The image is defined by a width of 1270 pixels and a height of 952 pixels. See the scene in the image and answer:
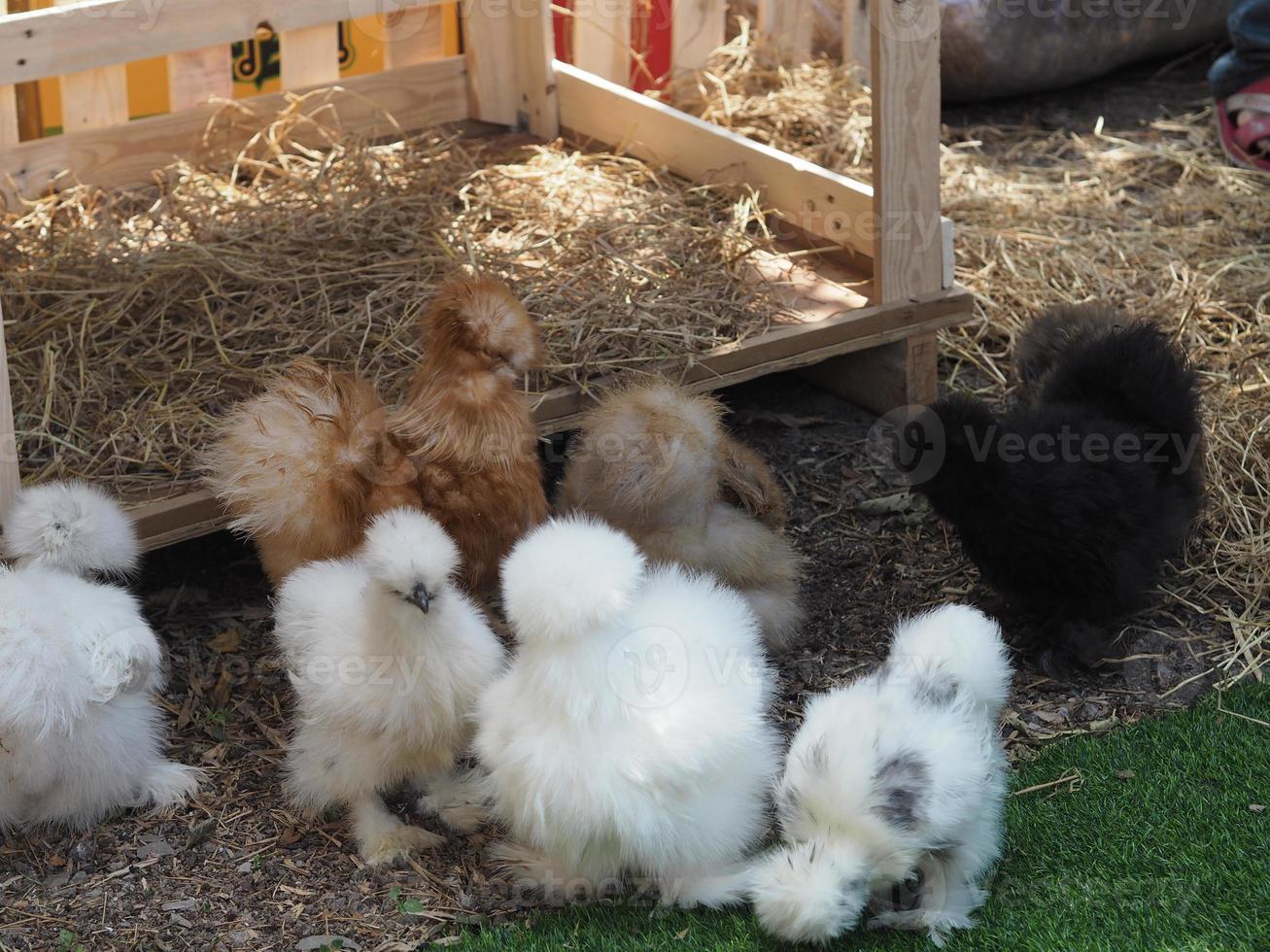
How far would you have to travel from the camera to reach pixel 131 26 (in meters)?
3.58

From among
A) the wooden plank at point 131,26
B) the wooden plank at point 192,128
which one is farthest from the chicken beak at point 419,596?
the wooden plank at point 192,128

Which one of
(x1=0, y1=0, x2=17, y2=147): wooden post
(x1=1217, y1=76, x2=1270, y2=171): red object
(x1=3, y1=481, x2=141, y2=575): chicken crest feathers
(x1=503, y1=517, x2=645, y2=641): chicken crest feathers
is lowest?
(x1=3, y1=481, x2=141, y2=575): chicken crest feathers

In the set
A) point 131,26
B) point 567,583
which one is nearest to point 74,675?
point 567,583

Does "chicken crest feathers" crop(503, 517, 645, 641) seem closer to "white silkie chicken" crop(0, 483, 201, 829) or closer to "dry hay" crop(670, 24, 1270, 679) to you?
"white silkie chicken" crop(0, 483, 201, 829)

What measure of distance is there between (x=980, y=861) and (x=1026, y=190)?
3899 millimetres

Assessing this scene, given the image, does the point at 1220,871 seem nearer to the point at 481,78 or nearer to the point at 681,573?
the point at 681,573

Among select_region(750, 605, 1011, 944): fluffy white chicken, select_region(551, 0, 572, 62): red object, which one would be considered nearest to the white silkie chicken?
select_region(750, 605, 1011, 944): fluffy white chicken

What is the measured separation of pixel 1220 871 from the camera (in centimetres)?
269

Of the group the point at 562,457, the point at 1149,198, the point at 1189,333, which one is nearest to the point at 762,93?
the point at 1149,198

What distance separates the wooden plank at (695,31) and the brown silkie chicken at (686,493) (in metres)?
3.18

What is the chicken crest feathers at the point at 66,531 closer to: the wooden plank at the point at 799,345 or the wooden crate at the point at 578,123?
the wooden crate at the point at 578,123

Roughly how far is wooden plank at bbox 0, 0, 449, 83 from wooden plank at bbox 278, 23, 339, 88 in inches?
66.7

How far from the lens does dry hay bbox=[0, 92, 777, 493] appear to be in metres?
3.91

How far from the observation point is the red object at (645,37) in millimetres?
6215
